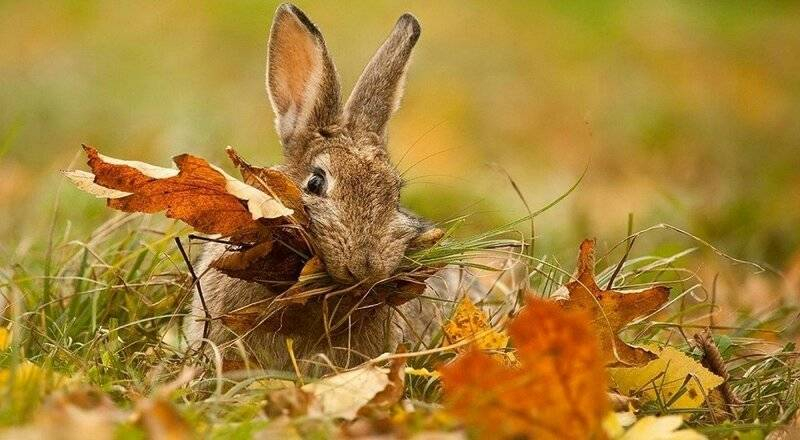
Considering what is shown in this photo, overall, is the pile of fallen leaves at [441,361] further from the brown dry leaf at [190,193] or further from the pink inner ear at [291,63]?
the pink inner ear at [291,63]

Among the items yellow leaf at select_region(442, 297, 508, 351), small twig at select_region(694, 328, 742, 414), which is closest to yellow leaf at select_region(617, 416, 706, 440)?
small twig at select_region(694, 328, 742, 414)

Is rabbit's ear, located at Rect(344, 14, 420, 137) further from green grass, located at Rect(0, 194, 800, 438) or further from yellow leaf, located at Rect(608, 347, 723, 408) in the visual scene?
yellow leaf, located at Rect(608, 347, 723, 408)

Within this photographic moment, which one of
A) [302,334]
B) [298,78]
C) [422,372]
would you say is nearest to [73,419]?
[422,372]

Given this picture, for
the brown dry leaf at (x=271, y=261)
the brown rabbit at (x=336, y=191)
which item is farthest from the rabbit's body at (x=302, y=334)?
the brown dry leaf at (x=271, y=261)

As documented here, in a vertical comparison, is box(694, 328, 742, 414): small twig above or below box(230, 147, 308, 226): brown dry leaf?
below

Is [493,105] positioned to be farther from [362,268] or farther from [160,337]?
[362,268]

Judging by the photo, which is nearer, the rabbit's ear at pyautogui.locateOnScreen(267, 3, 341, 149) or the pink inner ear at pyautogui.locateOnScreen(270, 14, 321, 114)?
the rabbit's ear at pyautogui.locateOnScreen(267, 3, 341, 149)
